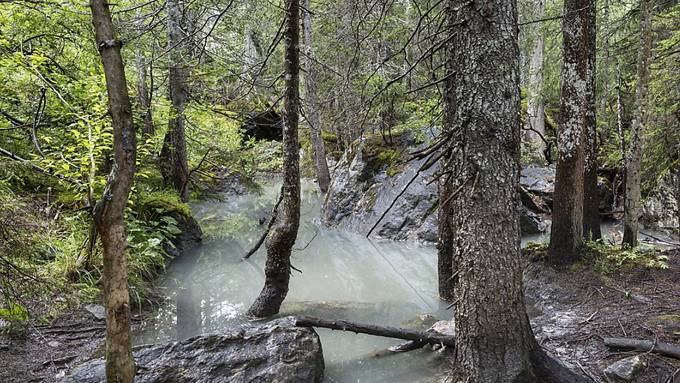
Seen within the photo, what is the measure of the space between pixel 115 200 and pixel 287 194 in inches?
142

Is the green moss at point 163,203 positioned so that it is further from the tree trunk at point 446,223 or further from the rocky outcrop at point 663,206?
the rocky outcrop at point 663,206

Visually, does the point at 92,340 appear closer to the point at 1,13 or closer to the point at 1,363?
the point at 1,363

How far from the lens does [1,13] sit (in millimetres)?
6547

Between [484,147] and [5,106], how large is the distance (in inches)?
302

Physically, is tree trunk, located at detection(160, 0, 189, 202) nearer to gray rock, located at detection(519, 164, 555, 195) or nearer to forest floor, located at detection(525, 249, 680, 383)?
forest floor, located at detection(525, 249, 680, 383)

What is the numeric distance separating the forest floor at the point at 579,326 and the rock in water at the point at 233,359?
0.89m

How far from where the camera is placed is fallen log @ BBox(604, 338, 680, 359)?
3896mm

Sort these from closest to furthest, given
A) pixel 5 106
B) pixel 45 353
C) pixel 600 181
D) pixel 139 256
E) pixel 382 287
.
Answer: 1. pixel 45 353
2. pixel 5 106
3. pixel 139 256
4. pixel 382 287
5. pixel 600 181

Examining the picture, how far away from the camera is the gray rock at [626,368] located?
3826 millimetres

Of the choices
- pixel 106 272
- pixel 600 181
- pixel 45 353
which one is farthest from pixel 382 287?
pixel 600 181

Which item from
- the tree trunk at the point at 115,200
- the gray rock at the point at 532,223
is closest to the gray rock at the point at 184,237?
the tree trunk at the point at 115,200

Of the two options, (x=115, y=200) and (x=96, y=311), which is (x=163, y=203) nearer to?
(x=96, y=311)

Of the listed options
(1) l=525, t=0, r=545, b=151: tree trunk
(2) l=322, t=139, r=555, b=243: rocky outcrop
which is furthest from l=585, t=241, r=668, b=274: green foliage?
(1) l=525, t=0, r=545, b=151: tree trunk

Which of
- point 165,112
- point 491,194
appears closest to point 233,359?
point 491,194
